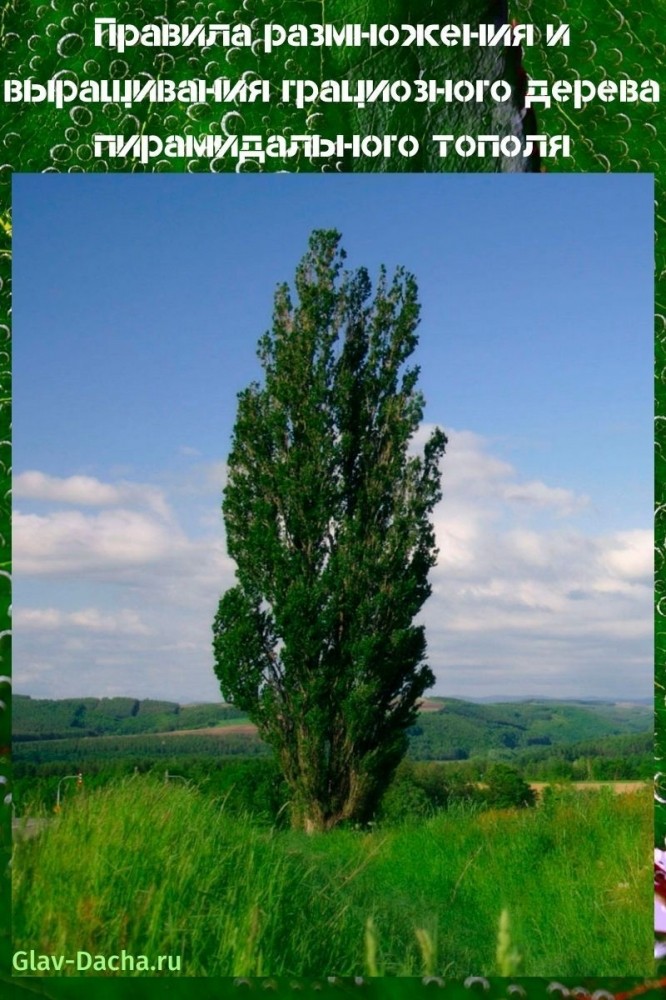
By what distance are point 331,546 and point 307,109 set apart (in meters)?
4.18

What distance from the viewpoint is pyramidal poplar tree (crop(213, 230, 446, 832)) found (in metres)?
6.26

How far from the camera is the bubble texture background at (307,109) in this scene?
7.85 ft

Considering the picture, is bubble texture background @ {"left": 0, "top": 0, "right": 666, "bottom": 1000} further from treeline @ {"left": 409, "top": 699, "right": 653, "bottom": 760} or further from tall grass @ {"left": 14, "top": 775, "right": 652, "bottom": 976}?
treeline @ {"left": 409, "top": 699, "right": 653, "bottom": 760}

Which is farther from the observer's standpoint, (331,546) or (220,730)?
(331,546)

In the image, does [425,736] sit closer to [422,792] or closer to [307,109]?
[422,792]

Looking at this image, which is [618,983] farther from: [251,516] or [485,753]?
[251,516]

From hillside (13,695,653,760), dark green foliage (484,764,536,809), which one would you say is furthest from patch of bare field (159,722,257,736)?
dark green foliage (484,764,536,809)

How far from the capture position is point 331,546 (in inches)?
255

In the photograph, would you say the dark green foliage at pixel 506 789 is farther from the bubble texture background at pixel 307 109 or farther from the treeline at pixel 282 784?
the bubble texture background at pixel 307 109

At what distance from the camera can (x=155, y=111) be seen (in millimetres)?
2531

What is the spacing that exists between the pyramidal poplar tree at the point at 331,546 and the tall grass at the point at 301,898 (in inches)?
93.3

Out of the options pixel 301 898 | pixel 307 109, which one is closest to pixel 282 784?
pixel 301 898

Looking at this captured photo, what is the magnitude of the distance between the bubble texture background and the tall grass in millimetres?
256

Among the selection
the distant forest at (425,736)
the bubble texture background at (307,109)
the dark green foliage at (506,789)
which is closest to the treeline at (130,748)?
the distant forest at (425,736)
